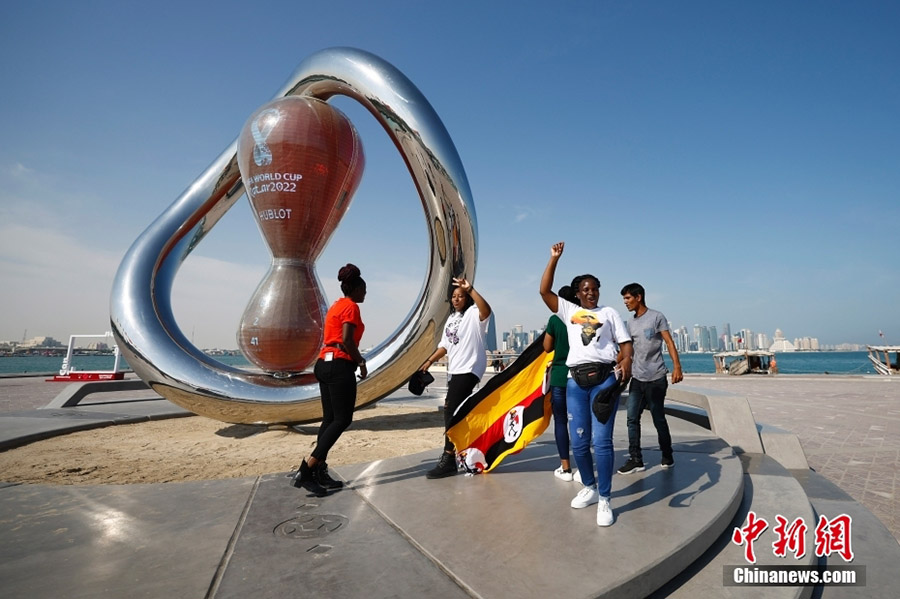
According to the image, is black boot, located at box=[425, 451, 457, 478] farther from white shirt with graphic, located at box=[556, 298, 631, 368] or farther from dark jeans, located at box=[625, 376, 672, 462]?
dark jeans, located at box=[625, 376, 672, 462]

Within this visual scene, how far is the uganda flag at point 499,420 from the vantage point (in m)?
3.93

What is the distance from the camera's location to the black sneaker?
12.8 ft

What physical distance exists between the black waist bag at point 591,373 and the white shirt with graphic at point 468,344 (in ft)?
3.70

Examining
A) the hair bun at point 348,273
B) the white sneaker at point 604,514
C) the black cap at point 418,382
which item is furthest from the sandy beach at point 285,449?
the white sneaker at point 604,514

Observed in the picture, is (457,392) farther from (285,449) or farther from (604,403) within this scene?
(285,449)

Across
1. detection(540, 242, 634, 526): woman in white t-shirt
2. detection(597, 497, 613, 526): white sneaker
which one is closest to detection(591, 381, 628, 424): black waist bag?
detection(540, 242, 634, 526): woman in white t-shirt

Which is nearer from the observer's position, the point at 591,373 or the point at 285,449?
the point at 591,373

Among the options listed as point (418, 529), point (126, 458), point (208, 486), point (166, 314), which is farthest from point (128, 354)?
point (418, 529)

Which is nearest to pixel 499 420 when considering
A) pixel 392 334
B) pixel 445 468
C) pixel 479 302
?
pixel 445 468

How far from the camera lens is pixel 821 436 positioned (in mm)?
6973

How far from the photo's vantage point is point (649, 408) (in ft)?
13.5

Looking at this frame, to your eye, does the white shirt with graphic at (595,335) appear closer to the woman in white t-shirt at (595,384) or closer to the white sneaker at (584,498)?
the woman in white t-shirt at (595,384)

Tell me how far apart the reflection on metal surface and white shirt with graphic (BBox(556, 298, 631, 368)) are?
2.84 metres

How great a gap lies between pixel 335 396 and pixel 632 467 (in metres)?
2.59
